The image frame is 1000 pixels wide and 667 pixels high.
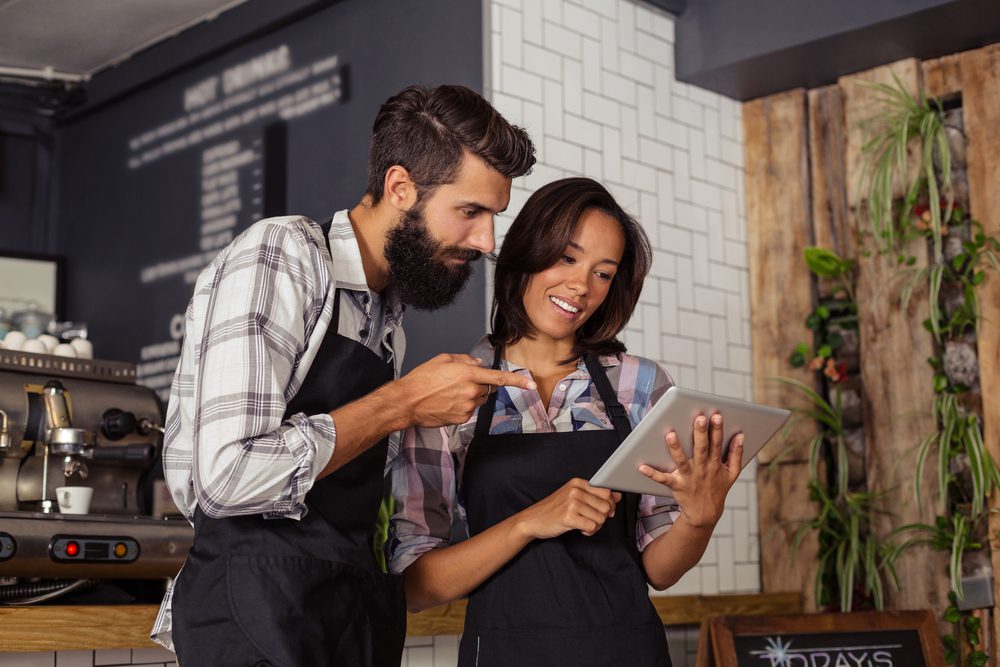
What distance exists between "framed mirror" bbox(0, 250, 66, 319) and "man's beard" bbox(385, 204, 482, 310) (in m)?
3.07

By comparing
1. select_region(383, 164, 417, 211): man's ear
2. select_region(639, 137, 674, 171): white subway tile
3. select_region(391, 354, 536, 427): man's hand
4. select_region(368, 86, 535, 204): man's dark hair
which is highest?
select_region(639, 137, 674, 171): white subway tile

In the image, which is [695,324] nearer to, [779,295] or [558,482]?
[779,295]

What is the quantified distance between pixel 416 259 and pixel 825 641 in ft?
7.54

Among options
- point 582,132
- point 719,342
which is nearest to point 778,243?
point 719,342

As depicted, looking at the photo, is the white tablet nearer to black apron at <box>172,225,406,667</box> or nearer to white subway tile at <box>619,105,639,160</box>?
black apron at <box>172,225,406,667</box>

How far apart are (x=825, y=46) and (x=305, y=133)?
1897 mm

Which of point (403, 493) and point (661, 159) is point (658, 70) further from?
point (403, 493)

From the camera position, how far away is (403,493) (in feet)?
7.34

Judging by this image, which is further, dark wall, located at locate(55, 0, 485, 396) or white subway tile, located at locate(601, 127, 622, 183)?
white subway tile, located at locate(601, 127, 622, 183)

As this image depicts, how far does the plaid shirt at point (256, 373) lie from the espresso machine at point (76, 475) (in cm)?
79

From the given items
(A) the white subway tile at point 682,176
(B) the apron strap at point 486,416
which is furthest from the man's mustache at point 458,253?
(A) the white subway tile at point 682,176

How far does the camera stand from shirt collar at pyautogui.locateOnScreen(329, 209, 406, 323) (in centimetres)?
191

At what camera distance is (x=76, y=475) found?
2.98 m

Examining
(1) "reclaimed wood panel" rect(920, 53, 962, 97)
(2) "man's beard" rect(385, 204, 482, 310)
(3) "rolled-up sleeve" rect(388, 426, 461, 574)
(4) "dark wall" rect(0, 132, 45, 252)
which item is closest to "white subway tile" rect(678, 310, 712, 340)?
(1) "reclaimed wood panel" rect(920, 53, 962, 97)
